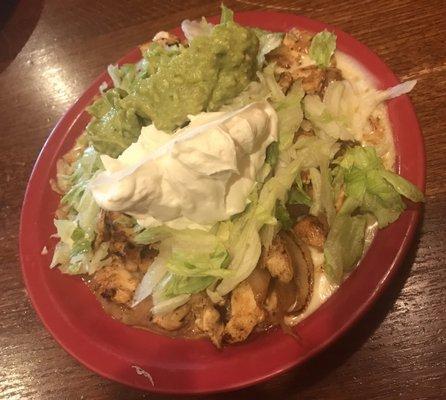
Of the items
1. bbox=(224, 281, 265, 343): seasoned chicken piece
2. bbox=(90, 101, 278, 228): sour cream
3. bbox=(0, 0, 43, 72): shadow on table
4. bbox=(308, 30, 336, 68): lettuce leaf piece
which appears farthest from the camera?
bbox=(0, 0, 43, 72): shadow on table

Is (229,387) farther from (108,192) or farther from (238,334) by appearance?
(108,192)

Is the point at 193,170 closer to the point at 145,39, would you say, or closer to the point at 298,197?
the point at 298,197

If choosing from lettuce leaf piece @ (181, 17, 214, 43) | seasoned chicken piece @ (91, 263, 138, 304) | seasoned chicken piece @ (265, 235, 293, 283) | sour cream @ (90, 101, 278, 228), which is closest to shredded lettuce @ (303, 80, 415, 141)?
Result: sour cream @ (90, 101, 278, 228)

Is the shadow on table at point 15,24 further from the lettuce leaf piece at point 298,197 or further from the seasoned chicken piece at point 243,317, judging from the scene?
the seasoned chicken piece at point 243,317

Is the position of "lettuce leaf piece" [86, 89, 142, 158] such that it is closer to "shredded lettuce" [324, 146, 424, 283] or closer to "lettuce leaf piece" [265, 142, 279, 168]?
"lettuce leaf piece" [265, 142, 279, 168]

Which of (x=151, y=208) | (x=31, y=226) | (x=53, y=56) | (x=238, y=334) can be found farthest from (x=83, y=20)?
(x=238, y=334)

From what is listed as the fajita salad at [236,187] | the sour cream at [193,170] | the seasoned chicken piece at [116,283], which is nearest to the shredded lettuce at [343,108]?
the fajita salad at [236,187]

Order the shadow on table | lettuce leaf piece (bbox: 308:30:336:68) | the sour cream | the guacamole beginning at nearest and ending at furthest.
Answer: the sour cream < the guacamole < lettuce leaf piece (bbox: 308:30:336:68) < the shadow on table

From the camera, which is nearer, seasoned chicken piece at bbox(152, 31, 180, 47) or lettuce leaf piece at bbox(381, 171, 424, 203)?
lettuce leaf piece at bbox(381, 171, 424, 203)
